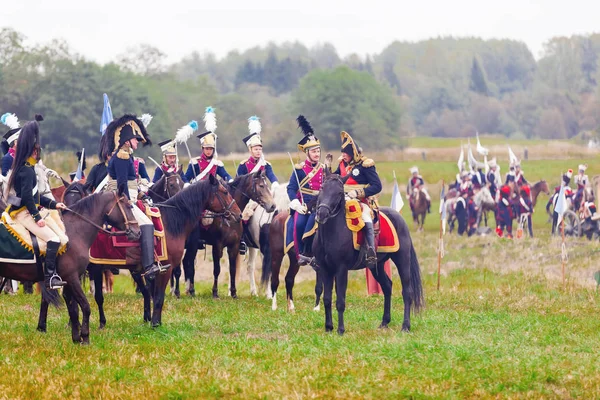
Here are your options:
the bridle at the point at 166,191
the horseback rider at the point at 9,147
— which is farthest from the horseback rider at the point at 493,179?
the horseback rider at the point at 9,147

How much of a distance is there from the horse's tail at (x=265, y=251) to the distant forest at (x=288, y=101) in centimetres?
2107

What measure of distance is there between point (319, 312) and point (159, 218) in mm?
3302

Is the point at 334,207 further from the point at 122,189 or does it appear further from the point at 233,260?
the point at 233,260

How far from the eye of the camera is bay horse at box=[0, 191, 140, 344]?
12.8 meters

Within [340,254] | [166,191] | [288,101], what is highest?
[288,101]

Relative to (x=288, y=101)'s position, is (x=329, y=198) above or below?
below

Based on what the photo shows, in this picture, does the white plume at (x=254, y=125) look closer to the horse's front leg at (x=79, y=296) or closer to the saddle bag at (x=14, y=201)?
the horse's front leg at (x=79, y=296)

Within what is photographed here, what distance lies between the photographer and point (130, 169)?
14992mm

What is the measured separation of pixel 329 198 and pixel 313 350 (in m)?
2.45

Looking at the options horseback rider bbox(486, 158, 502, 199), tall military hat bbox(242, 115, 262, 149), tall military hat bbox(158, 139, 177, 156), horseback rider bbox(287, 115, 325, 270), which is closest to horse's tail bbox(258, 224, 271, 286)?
tall military hat bbox(242, 115, 262, 149)

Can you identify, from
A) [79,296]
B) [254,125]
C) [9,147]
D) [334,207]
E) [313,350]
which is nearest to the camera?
[313,350]

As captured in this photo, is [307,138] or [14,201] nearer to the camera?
[14,201]

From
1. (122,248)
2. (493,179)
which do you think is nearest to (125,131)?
(122,248)

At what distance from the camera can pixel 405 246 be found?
1465 cm
